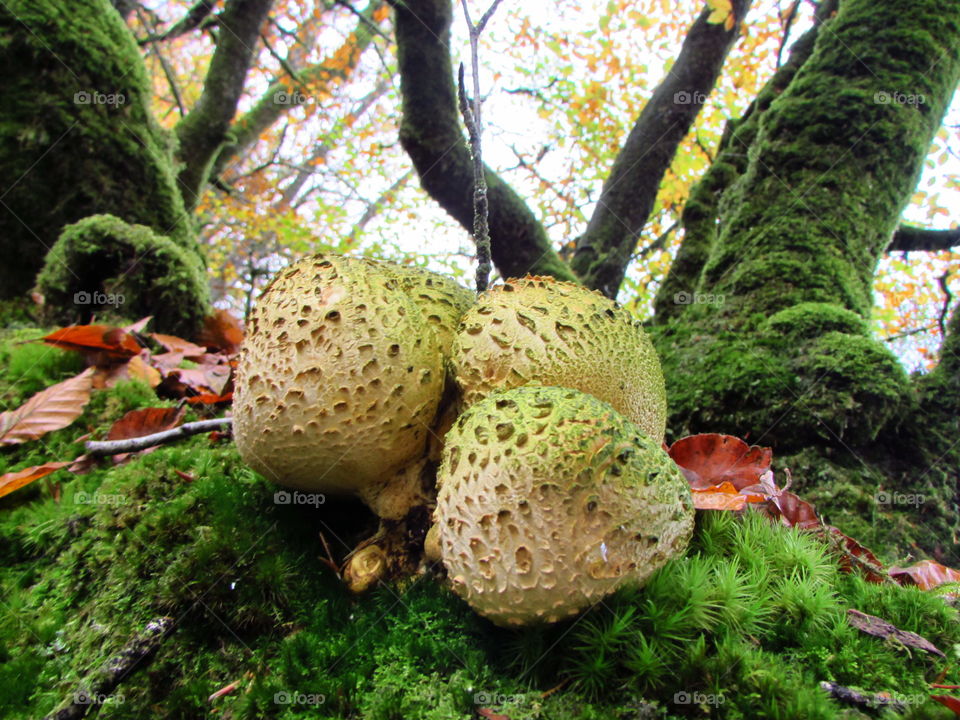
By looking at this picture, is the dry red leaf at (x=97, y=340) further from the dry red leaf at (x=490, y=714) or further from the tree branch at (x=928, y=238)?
the tree branch at (x=928, y=238)

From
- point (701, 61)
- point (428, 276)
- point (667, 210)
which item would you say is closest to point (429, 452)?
point (428, 276)

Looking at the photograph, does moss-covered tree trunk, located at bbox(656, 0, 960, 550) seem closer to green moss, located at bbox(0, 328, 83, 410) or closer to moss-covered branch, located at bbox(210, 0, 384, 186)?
green moss, located at bbox(0, 328, 83, 410)

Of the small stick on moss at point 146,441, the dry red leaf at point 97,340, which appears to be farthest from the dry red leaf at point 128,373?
the small stick on moss at point 146,441

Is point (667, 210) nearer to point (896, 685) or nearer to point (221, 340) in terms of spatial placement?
point (221, 340)

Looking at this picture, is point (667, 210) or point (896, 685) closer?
point (896, 685)

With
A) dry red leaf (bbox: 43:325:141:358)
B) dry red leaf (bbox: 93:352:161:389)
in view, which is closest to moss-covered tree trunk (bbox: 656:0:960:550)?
dry red leaf (bbox: 93:352:161:389)

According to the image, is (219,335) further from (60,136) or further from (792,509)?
(792,509)
